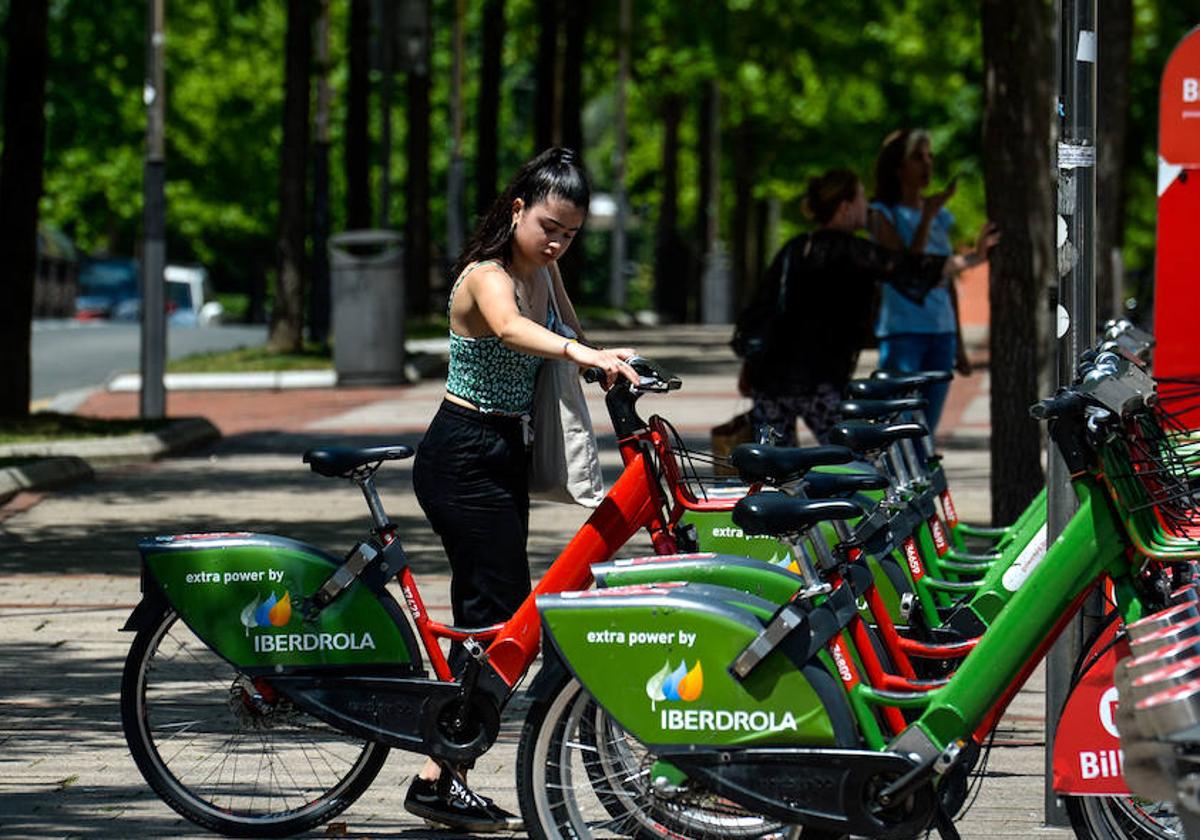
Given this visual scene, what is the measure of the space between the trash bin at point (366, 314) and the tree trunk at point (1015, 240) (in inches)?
522

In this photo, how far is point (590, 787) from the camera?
17.4 feet

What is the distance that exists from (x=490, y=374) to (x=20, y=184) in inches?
492

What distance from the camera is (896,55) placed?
139 feet

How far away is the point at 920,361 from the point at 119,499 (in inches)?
211

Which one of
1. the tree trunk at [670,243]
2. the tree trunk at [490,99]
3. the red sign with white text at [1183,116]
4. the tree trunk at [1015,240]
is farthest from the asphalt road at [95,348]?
the red sign with white text at [1183,116]

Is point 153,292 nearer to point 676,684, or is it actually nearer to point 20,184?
point 20,184

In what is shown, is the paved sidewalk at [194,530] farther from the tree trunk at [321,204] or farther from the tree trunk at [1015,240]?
the tree trunk at [321,204]

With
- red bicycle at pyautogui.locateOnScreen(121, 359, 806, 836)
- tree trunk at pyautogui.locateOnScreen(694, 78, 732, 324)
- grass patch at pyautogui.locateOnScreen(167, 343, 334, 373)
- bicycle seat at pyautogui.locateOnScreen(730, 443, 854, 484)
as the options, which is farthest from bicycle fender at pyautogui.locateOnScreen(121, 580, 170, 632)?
tree trunk at pyautogui.locateOnScreen(694, 78, 732, 324)

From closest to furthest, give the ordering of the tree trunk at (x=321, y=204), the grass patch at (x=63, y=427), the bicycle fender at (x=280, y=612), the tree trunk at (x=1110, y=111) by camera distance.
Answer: the bicycle fender at (x=280, y=612), the grass patch at (x=63, y=427), the tree trunk at (x=1110, y=111), the tree trunk at (x=321, y=204)

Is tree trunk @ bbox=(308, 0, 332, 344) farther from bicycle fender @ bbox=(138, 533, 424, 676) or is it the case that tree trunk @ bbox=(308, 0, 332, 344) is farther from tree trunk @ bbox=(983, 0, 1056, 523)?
bicycle fender @ bbox=(138, 533, 424, 676)

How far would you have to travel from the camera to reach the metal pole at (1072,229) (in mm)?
6188

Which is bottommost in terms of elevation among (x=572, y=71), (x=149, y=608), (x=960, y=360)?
(x=149, y=608)

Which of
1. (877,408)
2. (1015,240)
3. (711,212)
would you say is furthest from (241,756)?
(711,212)

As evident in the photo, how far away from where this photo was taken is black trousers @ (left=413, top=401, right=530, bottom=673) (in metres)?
6.32
